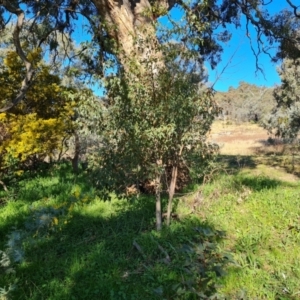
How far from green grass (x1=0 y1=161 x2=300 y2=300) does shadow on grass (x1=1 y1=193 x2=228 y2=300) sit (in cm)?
1

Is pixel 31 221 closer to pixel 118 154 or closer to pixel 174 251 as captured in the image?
pixel 118 154

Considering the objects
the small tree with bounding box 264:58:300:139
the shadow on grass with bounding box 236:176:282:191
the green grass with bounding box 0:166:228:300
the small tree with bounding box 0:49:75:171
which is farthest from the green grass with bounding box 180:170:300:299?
the small tree with bounding box 264:58:300:139

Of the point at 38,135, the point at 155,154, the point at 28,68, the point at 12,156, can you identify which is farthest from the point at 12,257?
the point at 38,135

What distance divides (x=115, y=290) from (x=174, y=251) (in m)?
0.92

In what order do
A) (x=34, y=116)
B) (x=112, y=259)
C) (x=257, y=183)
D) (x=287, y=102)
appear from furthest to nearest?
(x=287, y=102) → (x=34, y=116) → (x=257, y=183) → (x=112, y=259)

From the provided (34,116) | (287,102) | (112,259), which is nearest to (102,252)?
(112,259)

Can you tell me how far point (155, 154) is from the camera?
14.5 ft

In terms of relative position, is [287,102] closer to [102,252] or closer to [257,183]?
[257,183]

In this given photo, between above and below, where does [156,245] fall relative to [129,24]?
below

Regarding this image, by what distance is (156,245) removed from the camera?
4.16 meters

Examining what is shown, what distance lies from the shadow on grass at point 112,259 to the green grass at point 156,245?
0.01m

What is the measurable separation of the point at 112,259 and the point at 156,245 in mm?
588

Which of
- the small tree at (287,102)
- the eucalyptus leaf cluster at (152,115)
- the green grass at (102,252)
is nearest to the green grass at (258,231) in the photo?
the green grass at (102,252)

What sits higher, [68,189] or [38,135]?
[38,135]
